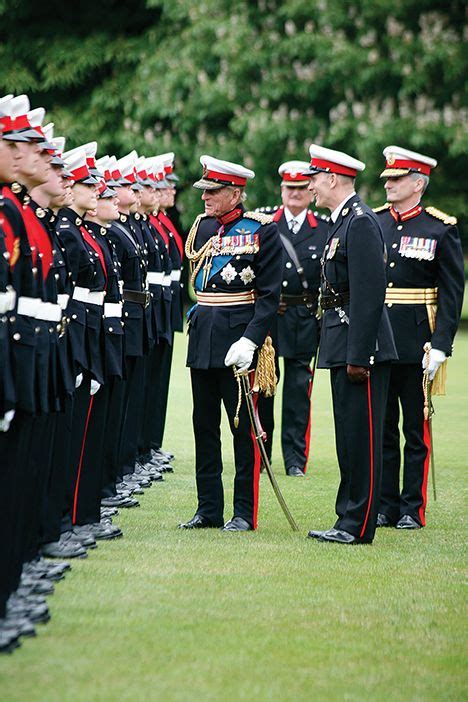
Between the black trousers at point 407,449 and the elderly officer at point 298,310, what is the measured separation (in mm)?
2393

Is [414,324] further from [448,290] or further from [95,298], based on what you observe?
[95,298]

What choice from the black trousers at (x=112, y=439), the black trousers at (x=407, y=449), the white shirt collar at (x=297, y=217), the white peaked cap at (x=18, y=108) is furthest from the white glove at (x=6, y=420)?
the white shirt collar at (x=297, y=217)

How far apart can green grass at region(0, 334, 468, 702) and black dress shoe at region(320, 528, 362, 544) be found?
13 cm

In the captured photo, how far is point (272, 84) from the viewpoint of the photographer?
88.2 feet

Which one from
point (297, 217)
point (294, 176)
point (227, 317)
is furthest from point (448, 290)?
point (297, 217)

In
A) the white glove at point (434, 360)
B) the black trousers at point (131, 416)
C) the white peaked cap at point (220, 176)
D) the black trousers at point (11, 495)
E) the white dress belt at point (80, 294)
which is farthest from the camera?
the black trousers at point (131, 416)

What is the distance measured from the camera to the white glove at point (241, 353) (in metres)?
8.20

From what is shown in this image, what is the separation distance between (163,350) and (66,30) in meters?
20.2

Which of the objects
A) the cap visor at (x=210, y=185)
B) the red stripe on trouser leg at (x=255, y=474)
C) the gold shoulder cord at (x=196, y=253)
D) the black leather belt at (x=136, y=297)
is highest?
the cap visor at (x=210, y=185)

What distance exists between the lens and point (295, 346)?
37.9ft

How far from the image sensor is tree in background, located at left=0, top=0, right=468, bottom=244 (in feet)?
84.9

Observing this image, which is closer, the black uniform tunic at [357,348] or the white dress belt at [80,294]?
the black uniform tunic at [357,348]

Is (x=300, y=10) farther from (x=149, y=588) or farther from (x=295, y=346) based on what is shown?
(x=149, y=588)

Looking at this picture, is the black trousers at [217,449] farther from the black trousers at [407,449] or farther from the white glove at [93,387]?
the black trousers at [407,449]
